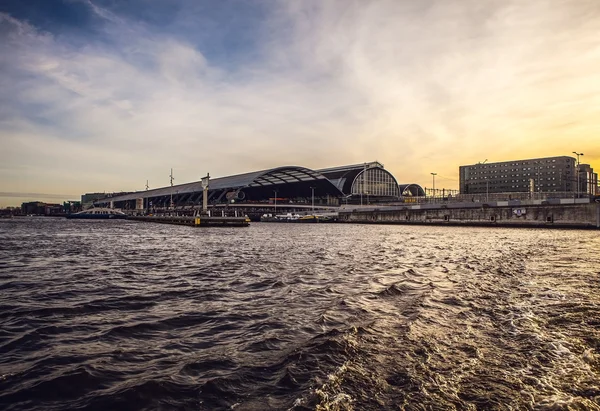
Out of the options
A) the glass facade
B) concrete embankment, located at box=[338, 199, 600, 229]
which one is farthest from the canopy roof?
concrete embankment, located at box=[338, 199, 600, 229]

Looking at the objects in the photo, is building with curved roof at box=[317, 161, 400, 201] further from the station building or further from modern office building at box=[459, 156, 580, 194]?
modern office building at box=[459, 156, 580, 194]

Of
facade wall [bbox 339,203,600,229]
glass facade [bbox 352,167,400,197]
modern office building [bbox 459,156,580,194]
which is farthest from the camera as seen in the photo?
modern office building [bbox 459,156,580,194]

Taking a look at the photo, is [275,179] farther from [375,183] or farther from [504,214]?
[504,214]

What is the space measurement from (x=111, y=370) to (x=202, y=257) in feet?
57.3

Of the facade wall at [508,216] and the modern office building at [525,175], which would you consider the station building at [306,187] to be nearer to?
the facade wall at [508,216]

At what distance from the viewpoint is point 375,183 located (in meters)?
133

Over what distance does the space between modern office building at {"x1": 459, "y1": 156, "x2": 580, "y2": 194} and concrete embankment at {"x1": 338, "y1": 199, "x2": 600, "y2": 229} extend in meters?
95.2

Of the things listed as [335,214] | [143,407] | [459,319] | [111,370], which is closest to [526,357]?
[459,319]

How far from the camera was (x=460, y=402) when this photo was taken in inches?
196

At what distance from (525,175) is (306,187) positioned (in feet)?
357

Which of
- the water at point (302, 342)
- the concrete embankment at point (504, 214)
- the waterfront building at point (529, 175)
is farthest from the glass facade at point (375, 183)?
the water at point (302, 342)

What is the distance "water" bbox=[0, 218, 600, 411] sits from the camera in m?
5.27

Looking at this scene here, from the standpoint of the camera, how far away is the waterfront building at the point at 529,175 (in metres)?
160

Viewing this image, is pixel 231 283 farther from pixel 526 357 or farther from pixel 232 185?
pixel 232 185
